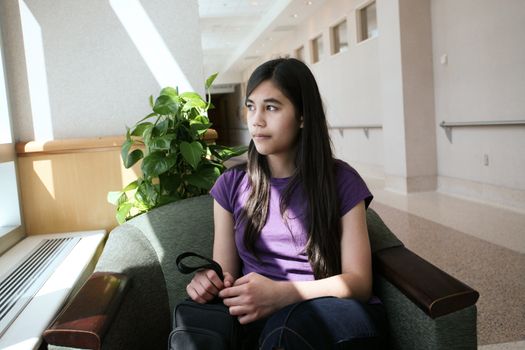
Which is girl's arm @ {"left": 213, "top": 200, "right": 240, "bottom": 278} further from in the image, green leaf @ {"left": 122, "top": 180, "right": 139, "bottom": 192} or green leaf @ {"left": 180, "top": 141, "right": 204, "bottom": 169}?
green leaf @ {"left": 122, "top": 180, "right": 139, "bottom": 192}

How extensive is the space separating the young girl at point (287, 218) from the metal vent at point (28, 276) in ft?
1.63

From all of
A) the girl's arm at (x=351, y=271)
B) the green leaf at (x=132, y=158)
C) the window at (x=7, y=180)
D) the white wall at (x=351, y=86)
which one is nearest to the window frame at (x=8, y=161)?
the window at (x=7, y=180)

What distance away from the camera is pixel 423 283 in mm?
1204

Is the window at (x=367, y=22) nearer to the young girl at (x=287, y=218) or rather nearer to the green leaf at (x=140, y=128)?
the green leaf at (x=140, y=128)

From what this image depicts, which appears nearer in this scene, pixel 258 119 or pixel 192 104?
pixel 258 119

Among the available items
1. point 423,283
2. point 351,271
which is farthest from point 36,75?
point 423,283

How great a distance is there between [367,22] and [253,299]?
7.62m

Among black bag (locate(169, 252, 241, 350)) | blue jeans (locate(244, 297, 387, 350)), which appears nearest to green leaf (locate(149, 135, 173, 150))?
black bag (locate(169, 252, 241, 350))

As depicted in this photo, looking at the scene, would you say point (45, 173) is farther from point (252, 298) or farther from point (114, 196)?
point (252, 298)

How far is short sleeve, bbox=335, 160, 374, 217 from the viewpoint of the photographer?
1394mm

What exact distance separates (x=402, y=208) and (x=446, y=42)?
220cm

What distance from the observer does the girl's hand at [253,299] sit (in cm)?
124

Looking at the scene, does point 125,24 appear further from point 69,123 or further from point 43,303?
point 43,303

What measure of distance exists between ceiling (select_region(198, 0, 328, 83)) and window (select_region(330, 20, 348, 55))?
614mm
